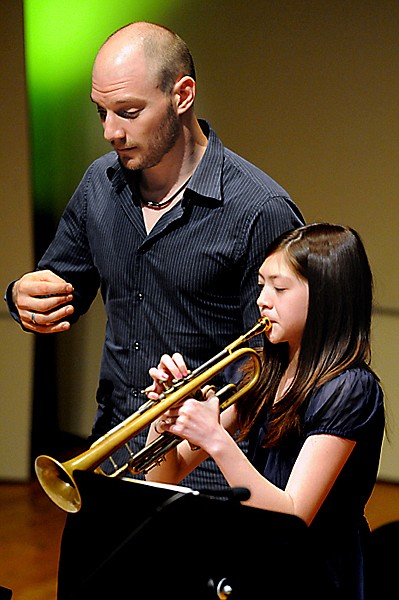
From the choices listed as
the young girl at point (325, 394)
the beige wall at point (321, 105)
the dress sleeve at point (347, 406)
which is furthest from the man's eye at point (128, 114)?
the beige wall at point (321, 105)

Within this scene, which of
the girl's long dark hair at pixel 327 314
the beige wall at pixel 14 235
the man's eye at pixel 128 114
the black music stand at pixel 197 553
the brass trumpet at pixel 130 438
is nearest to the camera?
the black music stand at pixel 197 553

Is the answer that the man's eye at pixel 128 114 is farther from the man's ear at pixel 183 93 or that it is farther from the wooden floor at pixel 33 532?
the wooden floor at pixel 33 532

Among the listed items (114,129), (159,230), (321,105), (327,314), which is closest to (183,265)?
(159,230)

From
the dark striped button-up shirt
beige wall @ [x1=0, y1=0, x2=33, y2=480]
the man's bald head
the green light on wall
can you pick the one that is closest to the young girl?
the dark striped button-up shirt

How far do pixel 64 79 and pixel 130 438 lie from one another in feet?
11.2

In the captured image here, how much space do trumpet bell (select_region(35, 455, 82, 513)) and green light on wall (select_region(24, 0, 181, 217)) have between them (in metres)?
3.07

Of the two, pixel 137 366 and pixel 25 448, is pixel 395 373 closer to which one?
pixel 25 448

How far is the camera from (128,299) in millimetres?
2428

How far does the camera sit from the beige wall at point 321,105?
14.7 feet

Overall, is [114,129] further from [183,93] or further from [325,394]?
[325,394]

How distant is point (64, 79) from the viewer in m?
4.96

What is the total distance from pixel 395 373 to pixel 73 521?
2826 millimetres

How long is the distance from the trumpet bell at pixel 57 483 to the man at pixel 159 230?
18.4 inches

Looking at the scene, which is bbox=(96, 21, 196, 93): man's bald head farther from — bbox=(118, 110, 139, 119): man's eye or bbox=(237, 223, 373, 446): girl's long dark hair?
bbox=(237, 223, 373, 446): girl's long dark hair
